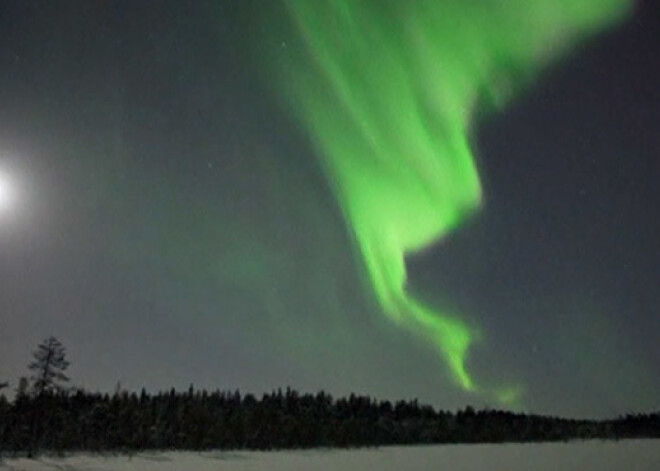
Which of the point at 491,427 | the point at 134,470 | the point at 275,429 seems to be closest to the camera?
the point at 134,470

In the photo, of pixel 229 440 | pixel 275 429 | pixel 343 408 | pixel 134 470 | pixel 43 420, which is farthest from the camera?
pixel 343 408

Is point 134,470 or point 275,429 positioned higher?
point 275,429

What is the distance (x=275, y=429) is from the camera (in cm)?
5369

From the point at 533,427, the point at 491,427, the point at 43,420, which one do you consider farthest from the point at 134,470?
the point at 533,427

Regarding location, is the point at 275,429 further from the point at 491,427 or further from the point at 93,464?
the point at 491,427

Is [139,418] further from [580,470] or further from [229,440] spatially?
[580,470]

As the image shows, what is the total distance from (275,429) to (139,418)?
13.5 m

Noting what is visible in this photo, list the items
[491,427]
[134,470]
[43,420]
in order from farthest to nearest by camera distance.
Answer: [491,427], [43,420], [134,470]

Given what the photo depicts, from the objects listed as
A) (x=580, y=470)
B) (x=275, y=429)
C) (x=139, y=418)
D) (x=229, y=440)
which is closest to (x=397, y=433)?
(x=275, y=429)

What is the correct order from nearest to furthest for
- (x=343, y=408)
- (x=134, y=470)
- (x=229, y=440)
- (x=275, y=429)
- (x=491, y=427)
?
(x=134, y=470) < (x=229, y=440) < (x=275, y=429) < (x=343, y=408) < (x=491, y=427)

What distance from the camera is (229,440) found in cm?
4953

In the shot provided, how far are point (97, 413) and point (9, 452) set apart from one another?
35.8 ft

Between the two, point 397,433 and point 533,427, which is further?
point 533,427

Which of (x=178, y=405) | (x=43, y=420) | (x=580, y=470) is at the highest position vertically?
(x=178, y=405)
